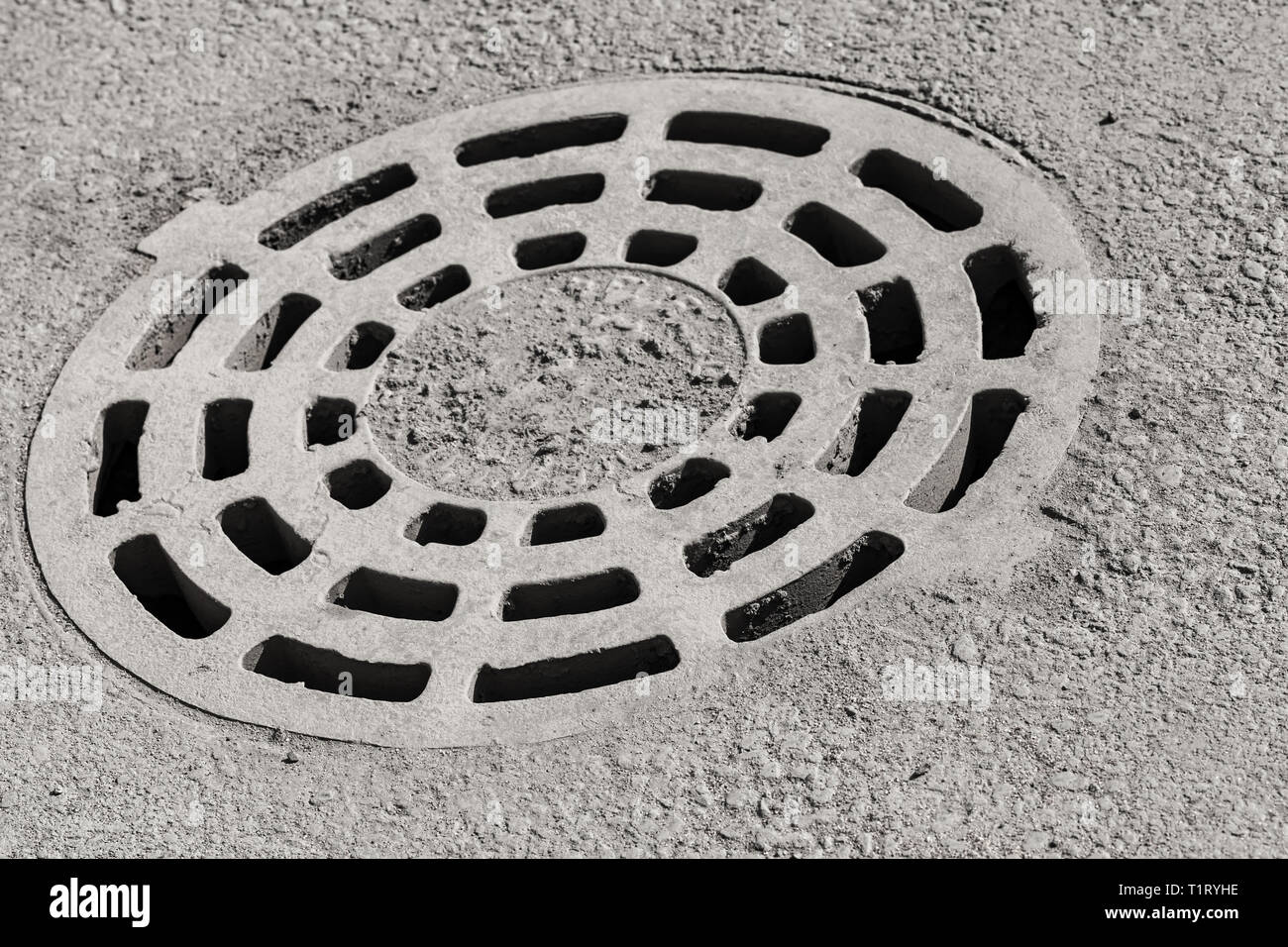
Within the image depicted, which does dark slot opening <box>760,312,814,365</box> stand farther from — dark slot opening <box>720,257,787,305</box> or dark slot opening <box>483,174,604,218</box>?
dark slot opening <box>483,174,604,218</box>

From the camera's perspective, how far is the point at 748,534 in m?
2.89

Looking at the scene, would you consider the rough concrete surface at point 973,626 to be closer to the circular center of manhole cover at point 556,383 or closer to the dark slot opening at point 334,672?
the dark slot opening at point 334,672

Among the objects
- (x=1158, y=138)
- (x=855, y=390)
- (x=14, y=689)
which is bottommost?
(x=14, y=689)

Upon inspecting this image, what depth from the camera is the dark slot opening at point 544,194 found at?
12.0ft

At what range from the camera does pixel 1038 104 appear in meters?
3.68

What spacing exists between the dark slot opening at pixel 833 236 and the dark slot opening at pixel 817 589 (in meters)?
0.81

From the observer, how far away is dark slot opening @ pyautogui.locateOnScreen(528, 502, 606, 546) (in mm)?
2949

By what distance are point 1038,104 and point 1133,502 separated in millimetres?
1241

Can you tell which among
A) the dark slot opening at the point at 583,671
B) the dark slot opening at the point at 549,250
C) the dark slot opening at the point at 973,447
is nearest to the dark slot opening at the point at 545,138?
the dark slot opening at the point at 549,250

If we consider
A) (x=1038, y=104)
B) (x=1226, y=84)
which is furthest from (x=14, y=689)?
(x=1226, y=84)

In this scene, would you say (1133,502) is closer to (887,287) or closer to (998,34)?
(887,287)

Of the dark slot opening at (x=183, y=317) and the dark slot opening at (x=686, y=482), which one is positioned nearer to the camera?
the dark slot opening at (x=686, y=482)

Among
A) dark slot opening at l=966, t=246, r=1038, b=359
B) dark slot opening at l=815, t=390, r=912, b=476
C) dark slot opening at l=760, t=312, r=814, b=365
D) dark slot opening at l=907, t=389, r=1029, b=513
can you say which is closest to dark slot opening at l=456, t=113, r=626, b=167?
dark slot opening at l=760, t=312, r=814, b=365

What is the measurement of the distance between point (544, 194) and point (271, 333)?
2.26ft
